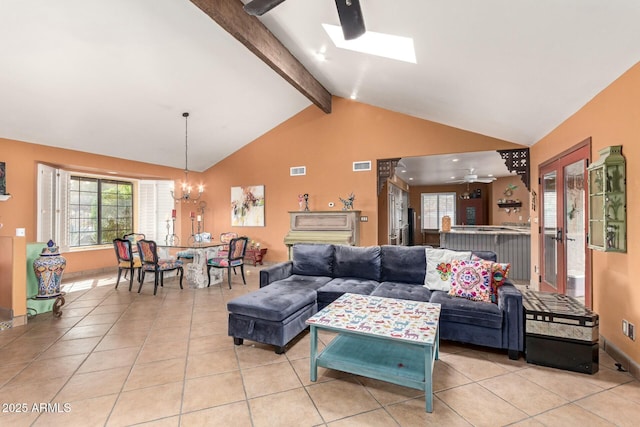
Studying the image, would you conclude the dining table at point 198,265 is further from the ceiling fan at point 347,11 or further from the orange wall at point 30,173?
the ceiling fan at point 347,11

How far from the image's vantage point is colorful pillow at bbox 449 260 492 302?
2775 mm

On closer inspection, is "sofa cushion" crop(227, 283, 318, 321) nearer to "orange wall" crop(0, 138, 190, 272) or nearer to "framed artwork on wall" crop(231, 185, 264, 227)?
"framed artwork on wall" crop(231, 185, 264, 227)

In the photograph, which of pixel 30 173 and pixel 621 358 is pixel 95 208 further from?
pixel 621 358

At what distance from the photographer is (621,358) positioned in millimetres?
2383

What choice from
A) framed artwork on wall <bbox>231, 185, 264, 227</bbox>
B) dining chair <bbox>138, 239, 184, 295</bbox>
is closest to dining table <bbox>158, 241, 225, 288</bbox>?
dining chair <bbox>138, 239, 184, 295</bbox>

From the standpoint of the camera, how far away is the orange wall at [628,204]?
223cm

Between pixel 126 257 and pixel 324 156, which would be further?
pixel 324 156

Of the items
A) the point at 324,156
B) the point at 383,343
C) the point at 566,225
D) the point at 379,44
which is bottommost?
the point at 383,343

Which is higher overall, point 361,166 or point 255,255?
point 361,166

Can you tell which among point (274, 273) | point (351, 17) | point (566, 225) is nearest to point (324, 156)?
point (274, 273)

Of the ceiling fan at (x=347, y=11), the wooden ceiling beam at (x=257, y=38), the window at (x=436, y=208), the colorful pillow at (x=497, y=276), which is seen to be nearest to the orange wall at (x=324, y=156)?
the wooden ceiling beam at (x=257, y=38)

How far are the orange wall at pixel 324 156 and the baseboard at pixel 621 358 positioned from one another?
3.48 m

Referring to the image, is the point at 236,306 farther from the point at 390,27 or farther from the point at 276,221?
the point at 276,221

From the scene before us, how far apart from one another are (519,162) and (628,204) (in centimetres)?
304
